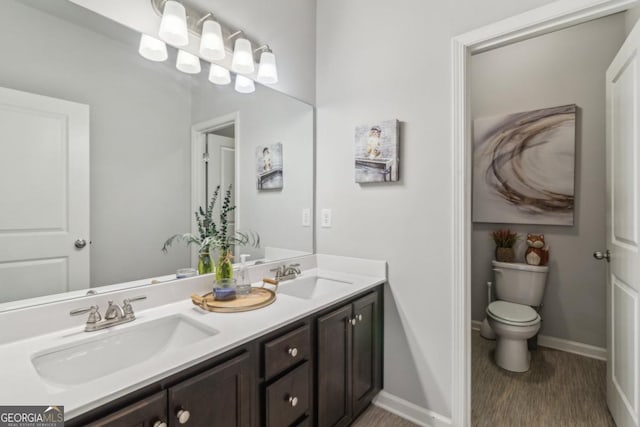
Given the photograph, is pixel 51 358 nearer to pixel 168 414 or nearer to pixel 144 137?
pixel 168 414

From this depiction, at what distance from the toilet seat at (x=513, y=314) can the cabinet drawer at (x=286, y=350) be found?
170cm

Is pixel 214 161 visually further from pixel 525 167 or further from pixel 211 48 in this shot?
pixel 525 167

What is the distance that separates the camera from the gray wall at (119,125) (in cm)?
108

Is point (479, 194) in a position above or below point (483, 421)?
above

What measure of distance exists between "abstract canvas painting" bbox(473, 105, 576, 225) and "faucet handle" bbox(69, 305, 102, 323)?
2.98 meters

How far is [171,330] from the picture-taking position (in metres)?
1.23

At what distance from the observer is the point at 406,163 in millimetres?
1785

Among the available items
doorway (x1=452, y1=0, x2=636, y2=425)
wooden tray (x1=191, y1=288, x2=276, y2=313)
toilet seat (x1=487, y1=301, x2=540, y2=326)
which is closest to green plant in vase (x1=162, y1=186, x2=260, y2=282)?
wooden tray (x1=191, y1=288, x2=276, y2=313)

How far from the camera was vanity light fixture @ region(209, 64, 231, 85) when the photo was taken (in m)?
1.58


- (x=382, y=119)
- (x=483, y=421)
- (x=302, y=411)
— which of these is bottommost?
(x=483, y=421)

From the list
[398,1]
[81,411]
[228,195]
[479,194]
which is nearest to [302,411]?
[81,411]

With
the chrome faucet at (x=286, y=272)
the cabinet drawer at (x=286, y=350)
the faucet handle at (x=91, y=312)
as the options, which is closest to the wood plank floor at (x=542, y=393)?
the cabinet drawer at (x=286, y=350)

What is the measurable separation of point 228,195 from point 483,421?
1.95m

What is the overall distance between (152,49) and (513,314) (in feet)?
9.26
